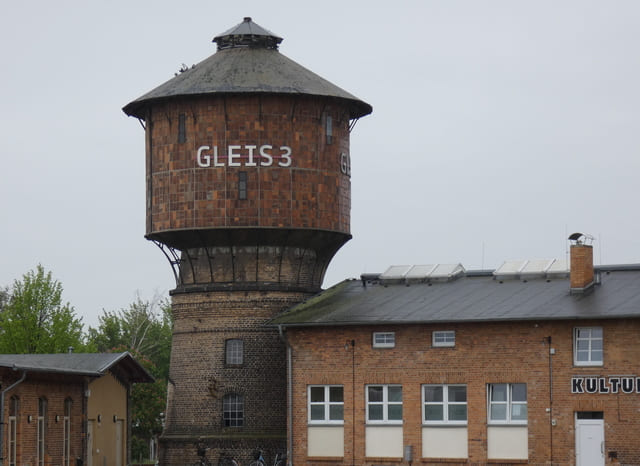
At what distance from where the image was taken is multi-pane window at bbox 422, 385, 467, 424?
48656 mm

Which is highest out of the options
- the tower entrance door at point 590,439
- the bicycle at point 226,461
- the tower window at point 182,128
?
the tower window at point 182,128

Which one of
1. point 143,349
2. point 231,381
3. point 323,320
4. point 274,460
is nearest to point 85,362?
point 231,381

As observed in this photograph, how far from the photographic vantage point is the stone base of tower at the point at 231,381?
5409 cm

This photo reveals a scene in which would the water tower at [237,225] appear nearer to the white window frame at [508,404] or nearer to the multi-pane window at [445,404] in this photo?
the multi-pane window at [445,404]

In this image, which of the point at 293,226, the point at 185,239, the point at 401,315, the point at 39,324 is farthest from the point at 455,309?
the point at 39,324

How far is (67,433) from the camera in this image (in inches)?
1966

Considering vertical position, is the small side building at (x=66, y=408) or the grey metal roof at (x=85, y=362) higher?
the grey metal roof at (x=85, y=362)

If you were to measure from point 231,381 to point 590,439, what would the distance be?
14.4 m

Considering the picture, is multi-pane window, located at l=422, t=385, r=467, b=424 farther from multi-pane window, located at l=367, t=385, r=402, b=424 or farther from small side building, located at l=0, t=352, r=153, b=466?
small side building, located at l=0, t=352, r=153, b=466

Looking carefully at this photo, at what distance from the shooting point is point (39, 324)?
65.4 metres

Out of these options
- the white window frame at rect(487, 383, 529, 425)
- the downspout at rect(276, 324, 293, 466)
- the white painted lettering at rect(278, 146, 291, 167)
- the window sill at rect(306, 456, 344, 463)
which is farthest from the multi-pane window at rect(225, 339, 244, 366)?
the white window frame at rect(487, 383, 529, 425)

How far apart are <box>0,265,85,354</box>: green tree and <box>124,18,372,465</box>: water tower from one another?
1045 cm

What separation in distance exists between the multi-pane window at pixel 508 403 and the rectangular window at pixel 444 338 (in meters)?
2.01

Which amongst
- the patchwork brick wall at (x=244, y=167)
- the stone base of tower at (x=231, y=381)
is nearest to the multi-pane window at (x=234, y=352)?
the stone base of tower at (x=231, y=381)
